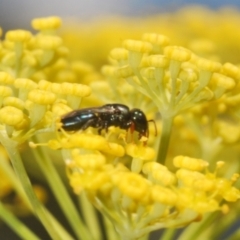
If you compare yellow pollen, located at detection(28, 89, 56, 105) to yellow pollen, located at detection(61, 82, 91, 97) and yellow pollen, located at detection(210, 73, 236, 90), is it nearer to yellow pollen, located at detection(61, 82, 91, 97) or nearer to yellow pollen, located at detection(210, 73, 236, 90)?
yellow pollen, located at detection(61, 82, 91, 97)

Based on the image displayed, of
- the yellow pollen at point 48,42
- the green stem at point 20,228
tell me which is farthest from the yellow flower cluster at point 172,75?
the green stem at point 20,228

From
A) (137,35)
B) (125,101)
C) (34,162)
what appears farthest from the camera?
(137,35)

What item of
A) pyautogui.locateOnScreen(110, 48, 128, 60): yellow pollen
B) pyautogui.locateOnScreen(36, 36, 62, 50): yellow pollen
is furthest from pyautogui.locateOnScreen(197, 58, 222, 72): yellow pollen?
pyautogui.locateOnScreen(36, 36, 62, 50): yellow pollen

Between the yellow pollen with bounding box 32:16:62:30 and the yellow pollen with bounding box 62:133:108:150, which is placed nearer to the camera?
the yellow pollen with bounding box 62:133:108:150

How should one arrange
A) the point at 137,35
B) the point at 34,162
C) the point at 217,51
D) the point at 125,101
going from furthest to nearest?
the point at 137,35 → the point at 217,51 → the point at 34,162 → the point at 125,101

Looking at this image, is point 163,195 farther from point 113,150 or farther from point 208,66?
point 208,66

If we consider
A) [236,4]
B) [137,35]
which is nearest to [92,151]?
[137,35]

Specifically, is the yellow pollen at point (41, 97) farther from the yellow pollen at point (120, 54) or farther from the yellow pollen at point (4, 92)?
the yellow pollen at point (120, 54)

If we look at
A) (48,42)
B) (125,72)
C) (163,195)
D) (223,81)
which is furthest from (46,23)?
(163,195)

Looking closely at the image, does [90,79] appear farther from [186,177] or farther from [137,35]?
[137,35]
